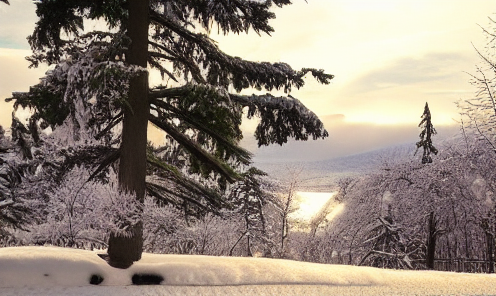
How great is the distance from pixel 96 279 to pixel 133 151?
9.42 ft

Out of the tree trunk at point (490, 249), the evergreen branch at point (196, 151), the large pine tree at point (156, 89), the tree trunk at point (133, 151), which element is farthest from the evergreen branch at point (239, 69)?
the tree trunk at point (490, 249)

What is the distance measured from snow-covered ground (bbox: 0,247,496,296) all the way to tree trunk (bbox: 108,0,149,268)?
520 mm

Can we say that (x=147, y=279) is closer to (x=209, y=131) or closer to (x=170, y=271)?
(x=170, y=271)

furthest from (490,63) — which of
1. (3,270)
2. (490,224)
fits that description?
(3,270)

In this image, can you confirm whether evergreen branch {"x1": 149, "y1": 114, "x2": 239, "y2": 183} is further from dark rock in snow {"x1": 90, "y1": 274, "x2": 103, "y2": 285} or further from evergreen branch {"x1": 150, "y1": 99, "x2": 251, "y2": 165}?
dark rock in snow {"x1": 90, "y1": 274, "x2": 103, "y2": 285}

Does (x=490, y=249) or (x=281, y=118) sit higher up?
(x=281, y=118)

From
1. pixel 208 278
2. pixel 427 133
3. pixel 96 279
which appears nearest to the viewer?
pixel 96 279

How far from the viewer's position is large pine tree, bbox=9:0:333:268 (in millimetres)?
10062

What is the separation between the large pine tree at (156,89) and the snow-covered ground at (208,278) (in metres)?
0.89

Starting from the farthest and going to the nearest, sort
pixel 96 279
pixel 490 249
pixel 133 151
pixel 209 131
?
pixel 490 249 < pixel 209 131 < pixel 133 151 < pixel 96 279

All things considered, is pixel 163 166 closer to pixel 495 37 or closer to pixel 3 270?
pixel 3 270

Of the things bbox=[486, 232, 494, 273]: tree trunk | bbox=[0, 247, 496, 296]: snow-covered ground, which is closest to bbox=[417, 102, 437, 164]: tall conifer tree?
bbox=[486, 232, 494, 273]: tree trunk

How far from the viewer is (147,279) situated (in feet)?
33.4

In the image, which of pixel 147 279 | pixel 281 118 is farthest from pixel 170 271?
pixel 281 118
